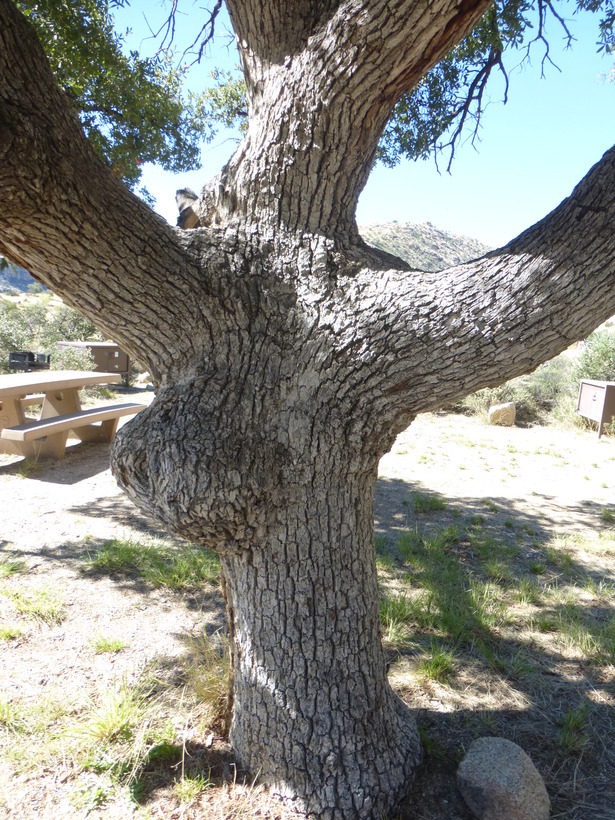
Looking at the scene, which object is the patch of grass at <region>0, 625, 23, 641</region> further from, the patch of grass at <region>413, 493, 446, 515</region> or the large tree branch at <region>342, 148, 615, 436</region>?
the patch of grass at <region>413, 493, 446, 515</region>

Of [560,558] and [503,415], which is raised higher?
[503,415]

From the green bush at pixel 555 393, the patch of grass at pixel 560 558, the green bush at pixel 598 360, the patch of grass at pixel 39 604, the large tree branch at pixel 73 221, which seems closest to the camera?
the large tree branch at pixel 73 221

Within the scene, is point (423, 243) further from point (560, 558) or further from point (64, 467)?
point (560, 558)

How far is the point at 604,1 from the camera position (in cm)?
413

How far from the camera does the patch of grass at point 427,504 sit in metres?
5.68

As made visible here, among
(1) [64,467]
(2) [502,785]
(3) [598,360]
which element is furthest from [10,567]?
(3) [598,360]

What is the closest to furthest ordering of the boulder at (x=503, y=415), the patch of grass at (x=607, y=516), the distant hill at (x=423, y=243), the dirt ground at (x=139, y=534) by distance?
the dirt ground at (x=139, y=534)
the patch of grass at (x=607, y=516)
the boulder at (x=503, y=415)
the distant hill at (x=423, y=243)

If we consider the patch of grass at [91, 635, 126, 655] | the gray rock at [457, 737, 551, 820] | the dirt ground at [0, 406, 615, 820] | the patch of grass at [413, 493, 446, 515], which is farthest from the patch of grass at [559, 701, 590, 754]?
the patch of grass at [413, 493, 446, 515]

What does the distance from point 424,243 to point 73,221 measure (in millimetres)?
52551

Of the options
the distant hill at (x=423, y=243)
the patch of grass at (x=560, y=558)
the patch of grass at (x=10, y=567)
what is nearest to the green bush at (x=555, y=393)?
the patch of grass at (x=560, y=558)

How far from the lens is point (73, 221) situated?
1753mm

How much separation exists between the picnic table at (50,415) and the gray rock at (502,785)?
17.0 ft

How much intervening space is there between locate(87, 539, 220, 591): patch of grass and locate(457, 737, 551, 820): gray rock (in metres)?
2.15

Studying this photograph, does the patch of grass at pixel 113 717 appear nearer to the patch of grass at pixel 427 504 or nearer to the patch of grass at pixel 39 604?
the patch of grass at pixel 39 604
